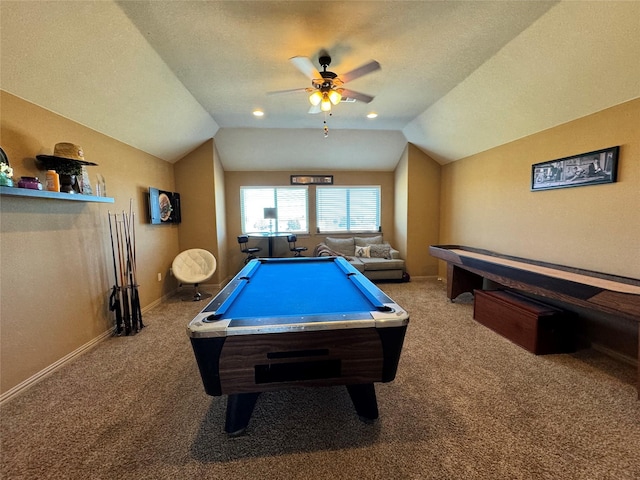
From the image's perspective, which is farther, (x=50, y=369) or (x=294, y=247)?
(x=294, y=247)

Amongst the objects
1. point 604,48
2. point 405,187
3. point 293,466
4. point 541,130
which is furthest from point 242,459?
point 405,187

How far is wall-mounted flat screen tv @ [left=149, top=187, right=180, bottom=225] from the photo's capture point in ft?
13.3

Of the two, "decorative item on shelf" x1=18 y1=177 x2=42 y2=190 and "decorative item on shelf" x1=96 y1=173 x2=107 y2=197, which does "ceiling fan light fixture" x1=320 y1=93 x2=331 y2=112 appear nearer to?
"decorative item on shelf" x1=18 y1=177 x2=42 y2=190

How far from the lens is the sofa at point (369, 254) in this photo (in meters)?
5.26

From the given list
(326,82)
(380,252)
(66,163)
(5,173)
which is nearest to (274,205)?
(380,252)

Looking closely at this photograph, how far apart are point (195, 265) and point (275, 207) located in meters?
2.29

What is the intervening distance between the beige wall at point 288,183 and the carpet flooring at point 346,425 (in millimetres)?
3821

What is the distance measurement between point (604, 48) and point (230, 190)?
5864 millimetres

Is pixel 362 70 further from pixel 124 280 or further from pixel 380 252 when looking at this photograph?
pixel 380 252

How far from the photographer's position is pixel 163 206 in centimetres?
441

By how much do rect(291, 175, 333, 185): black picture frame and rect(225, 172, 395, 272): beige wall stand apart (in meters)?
0.10

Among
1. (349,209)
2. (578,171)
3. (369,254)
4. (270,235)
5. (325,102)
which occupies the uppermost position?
(325,102)

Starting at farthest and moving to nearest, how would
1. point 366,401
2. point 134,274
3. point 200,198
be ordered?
1. point 200,198
2. point 134,274
3. point 366,401

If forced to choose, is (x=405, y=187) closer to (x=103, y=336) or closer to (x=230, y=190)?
(x=230, y=190)
